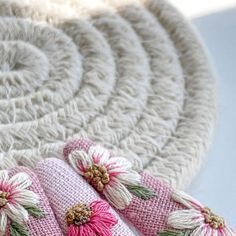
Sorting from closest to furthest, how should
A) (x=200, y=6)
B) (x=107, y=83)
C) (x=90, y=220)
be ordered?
1. (x=90, y=220)
2. (x=107, y=83)
3. (x=200, y=6)

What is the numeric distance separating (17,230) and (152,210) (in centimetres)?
13

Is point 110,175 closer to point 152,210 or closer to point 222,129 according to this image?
point 152,210

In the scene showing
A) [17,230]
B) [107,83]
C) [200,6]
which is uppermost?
[200,6]

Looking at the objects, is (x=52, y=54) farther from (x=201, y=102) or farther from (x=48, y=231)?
(x=48, y=231)

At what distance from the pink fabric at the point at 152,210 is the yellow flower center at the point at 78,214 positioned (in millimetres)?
50

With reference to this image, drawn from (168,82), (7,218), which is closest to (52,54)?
(168,82)

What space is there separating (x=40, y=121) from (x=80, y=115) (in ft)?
0.17

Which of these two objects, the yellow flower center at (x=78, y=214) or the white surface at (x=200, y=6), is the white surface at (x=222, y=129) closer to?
the white surface at (x=200, y=6)

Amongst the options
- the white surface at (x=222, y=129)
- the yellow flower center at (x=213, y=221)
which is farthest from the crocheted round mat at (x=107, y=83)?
the yellow flower center at (x=213, y=221)

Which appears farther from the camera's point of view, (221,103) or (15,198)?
(221,103)

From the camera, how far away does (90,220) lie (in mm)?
631

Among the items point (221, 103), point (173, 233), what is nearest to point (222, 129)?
point (221, 103)

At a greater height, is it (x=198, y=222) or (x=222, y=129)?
(x=222, y=129)

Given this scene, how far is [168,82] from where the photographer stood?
0.90 meters
